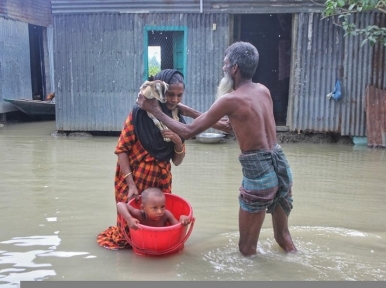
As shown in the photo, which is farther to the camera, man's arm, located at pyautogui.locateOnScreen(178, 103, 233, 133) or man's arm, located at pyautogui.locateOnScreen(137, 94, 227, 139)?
man's arm, located at pyautogui.locateOnScreen(178, 103, 233, 133)

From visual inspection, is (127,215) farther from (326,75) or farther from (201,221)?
(326,75)

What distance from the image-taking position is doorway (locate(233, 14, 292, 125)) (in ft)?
39.5

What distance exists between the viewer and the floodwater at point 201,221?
3.50 m

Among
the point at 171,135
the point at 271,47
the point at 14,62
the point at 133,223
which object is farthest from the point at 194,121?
the point at 14,62

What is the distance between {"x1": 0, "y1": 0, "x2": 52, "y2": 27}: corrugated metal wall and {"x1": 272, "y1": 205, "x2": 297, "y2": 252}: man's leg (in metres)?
11.3

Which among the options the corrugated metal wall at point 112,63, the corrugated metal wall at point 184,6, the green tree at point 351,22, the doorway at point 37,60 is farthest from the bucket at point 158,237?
the doorway at point 37,60

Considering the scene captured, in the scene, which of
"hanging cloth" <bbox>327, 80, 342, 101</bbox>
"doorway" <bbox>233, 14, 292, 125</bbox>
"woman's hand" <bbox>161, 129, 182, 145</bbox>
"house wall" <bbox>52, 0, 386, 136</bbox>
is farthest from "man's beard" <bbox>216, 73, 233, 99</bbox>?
"doorway" <bbox>233, 14, 292, 125</bbox>

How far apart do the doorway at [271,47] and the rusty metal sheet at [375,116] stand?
2723mm

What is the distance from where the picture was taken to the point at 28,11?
1402cm

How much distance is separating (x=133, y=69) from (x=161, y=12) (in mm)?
1359

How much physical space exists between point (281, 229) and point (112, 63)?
728 centimetres

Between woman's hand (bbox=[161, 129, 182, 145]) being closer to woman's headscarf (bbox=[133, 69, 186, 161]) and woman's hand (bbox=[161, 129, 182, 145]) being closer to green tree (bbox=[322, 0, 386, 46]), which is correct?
woman's headscarf (bbox=[133, 69, 186, 161])

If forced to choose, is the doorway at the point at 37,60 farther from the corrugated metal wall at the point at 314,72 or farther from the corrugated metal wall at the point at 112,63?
the corrugated metal wall at the point at 314,72

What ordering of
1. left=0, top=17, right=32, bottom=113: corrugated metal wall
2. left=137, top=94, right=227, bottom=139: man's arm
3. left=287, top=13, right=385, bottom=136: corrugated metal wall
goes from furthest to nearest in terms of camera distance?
left=0, top=17, right=32, bottom=113: corrugated metal wall, left=287, top=13, right=385, bottom=136: corrugated metal wall, left=137, top=94, right=227, bottom=139: man's arm
